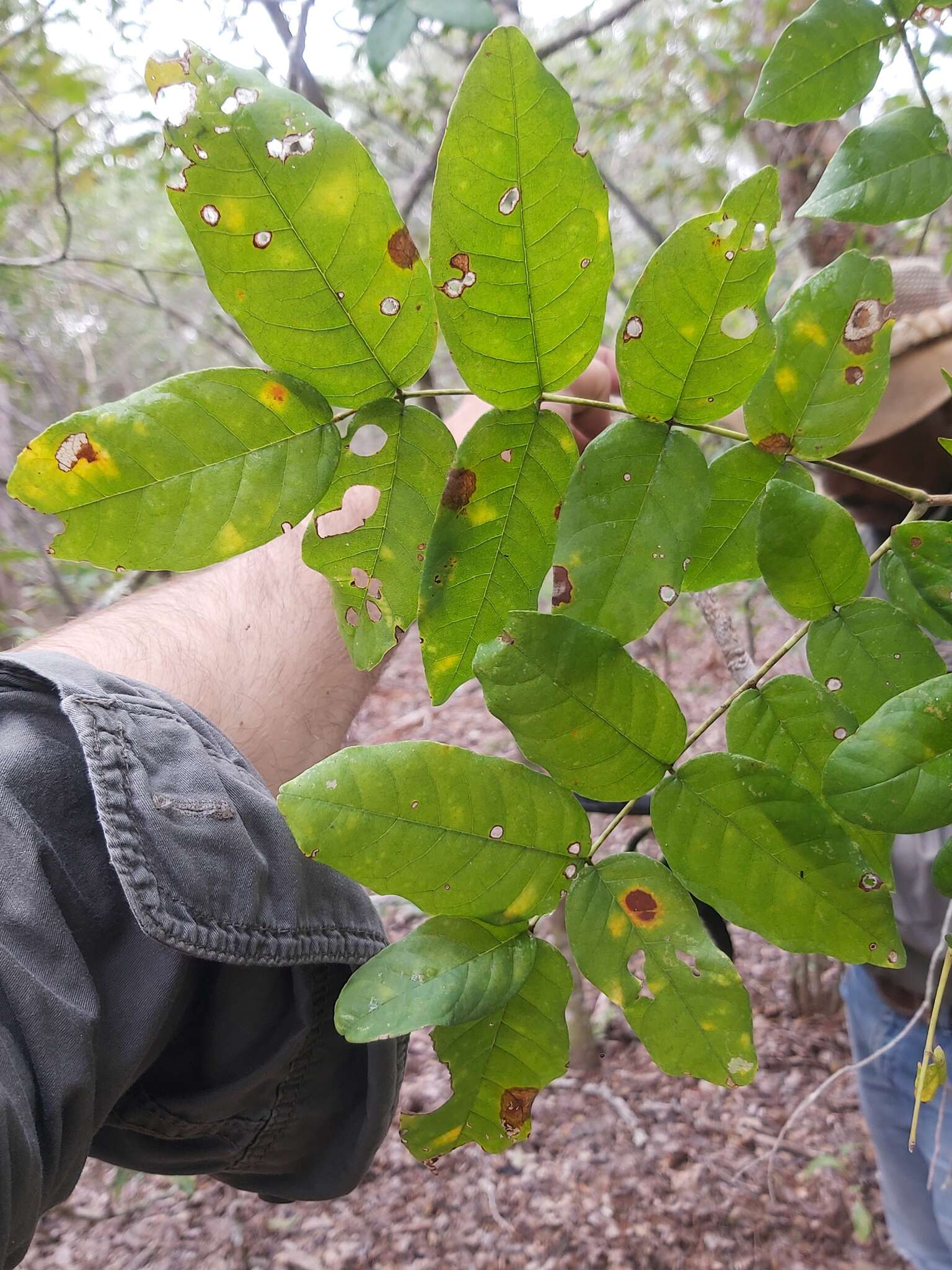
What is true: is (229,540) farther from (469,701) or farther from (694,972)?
(469,701)

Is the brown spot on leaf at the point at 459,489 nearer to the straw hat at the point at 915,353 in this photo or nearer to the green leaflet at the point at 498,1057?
the green leaflet at the point at 498,1057

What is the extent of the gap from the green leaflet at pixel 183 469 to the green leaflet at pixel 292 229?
0.12 ft

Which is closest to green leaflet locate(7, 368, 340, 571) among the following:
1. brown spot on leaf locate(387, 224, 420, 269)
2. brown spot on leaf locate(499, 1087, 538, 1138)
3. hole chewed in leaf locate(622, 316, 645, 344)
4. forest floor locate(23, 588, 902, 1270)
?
brown spot on leaf locate(387, 224, 420, 269)

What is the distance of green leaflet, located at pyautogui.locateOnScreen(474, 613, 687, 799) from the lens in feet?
1.62

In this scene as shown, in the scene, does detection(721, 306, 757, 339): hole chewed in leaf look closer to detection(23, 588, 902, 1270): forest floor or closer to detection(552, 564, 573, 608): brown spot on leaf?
detection(552, 564, 573, 608): brown spot on leaf

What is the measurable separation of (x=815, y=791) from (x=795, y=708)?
66mm

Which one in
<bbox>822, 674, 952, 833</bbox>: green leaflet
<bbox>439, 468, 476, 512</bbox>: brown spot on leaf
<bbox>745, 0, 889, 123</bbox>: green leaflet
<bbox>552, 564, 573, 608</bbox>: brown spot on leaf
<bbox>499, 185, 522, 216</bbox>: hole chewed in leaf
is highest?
<bbox>745, 0, 889, 123</bbox>: green leaflet

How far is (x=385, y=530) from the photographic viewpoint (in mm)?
600

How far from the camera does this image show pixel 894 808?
0.46m

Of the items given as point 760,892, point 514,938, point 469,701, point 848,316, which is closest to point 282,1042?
point 514,938

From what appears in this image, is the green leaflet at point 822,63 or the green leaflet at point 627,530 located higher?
the green leaflet at point 822,63

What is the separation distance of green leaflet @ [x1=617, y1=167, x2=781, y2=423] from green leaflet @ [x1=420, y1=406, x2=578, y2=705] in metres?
0.07

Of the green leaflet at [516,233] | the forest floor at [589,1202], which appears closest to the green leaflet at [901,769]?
the green leaflet at [516,233]

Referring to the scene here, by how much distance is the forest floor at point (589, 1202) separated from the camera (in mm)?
2561
